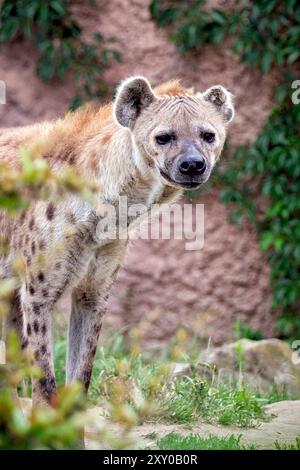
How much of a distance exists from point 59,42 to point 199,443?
3.30 meters

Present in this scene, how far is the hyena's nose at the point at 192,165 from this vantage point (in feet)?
10.5

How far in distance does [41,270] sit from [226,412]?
3.52 feet

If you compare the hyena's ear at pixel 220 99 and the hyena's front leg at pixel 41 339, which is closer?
the hyena's front leg at pixel 41 339

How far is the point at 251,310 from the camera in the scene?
5.90m

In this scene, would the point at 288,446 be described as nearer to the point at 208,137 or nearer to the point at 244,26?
the point at 208,137

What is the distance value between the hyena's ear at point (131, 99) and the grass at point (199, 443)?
1.20m

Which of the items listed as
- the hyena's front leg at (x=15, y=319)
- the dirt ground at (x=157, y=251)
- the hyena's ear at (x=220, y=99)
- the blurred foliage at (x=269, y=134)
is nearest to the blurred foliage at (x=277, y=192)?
the blurred foliage at (x=269, y=134)

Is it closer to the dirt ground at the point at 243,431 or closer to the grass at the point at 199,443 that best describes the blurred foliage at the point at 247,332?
the dirt ground at the point at 243,431

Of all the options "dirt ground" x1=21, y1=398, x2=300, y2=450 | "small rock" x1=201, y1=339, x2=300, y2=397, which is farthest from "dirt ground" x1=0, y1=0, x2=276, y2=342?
"dirt ground" x1=21, y1=398, x2=300, y2=450

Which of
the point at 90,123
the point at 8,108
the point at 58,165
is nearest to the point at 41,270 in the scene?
the point at 58,165

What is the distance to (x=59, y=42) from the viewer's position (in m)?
5.82

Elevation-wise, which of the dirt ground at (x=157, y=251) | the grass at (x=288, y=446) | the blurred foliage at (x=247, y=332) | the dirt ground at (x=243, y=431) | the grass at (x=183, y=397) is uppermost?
the dirt ground at (x=157, y=251)

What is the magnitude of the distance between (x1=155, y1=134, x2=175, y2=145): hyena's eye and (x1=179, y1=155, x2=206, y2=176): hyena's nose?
0.51 ft
